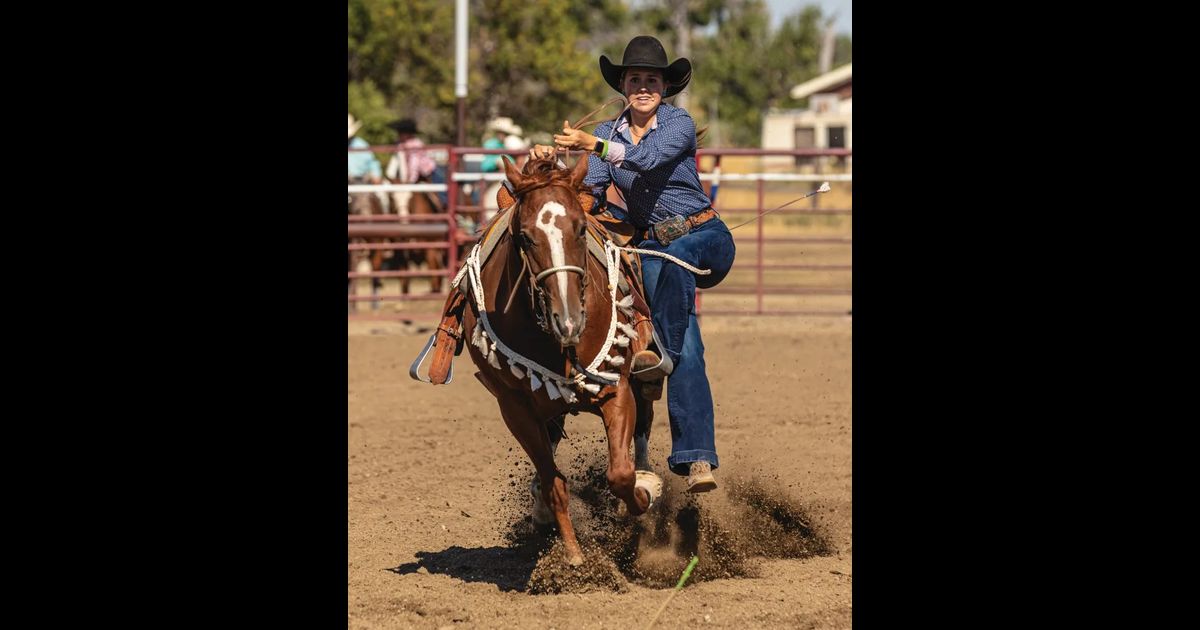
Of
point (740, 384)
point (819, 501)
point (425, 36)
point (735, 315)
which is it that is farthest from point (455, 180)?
point (425, 36)

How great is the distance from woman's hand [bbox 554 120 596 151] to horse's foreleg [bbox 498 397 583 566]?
1.06 meters

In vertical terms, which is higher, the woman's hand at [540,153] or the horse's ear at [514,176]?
→ the woman's hand at [540,153]

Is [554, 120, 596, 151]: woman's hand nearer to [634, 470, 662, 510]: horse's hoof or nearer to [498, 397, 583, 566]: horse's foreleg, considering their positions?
[498, 397, 583, 566]: horse's foreleg

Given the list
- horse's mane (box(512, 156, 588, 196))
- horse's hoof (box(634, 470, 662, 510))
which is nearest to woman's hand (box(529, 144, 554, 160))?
horse's mane (box(512, 156, 588, 196))

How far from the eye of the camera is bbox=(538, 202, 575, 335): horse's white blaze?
4.69 metres

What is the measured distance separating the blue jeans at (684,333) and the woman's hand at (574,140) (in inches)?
33.2

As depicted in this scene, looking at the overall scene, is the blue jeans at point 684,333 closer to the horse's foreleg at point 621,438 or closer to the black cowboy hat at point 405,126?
the horse's foreleg at point 621,438

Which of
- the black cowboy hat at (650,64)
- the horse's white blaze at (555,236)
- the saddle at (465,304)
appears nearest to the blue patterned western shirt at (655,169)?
the black cowboy hat at (650,64)

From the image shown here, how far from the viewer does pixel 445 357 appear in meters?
5.60

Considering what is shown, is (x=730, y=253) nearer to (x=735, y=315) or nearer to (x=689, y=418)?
(x=689, y=418)

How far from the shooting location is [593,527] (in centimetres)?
635

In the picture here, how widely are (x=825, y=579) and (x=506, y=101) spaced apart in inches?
835

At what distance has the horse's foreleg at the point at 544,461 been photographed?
548 cm

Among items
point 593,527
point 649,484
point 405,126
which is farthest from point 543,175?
point 405,126
